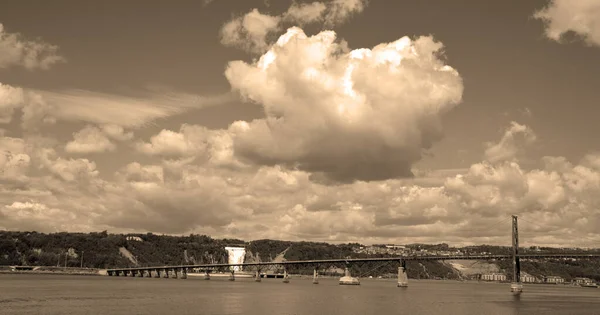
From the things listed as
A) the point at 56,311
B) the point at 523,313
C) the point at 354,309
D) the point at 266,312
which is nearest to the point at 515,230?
the point at 523,313

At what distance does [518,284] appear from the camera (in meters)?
171

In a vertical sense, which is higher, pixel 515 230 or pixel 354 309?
pixel 515 230

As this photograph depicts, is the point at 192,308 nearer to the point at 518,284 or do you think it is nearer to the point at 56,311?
the point at 56,311

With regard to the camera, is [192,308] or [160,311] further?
[192,308]

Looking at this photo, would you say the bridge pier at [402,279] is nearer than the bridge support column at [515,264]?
No

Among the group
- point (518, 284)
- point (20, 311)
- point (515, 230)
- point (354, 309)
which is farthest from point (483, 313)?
point (515, 230)

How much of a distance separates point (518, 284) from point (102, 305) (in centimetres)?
12513

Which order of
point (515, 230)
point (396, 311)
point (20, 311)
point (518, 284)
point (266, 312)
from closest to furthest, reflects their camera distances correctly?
point (20, 311) → point (266, 312) → point (396, 311) → point (518, 284) → point (515, 230)

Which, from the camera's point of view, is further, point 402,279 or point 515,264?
point 402,279

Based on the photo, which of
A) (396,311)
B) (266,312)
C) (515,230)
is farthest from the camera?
(515,230)

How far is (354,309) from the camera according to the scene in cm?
8650

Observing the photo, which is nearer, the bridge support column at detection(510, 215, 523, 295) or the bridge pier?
the bridge support column at detection(510, 215, 523, 295)

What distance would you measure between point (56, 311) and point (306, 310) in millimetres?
31687

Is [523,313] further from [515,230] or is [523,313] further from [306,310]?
[515,230]
